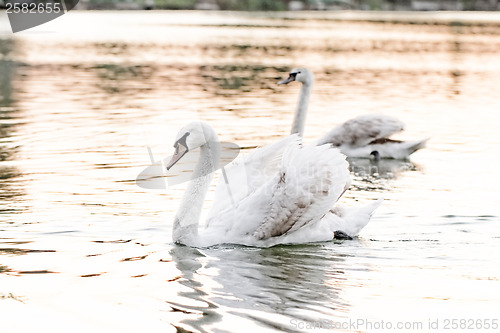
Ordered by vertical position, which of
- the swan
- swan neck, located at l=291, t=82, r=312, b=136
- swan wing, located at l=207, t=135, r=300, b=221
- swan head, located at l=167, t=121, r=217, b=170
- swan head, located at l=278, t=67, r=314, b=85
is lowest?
the swan

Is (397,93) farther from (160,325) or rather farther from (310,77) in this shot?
(160,325)

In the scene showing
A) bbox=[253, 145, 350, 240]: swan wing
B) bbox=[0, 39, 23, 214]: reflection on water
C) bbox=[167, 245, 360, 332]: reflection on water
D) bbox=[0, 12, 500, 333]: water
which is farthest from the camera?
bbox=[0, 39, 23, 214]: reflection on water

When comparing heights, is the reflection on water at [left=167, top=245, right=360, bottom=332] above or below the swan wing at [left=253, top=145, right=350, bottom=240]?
below

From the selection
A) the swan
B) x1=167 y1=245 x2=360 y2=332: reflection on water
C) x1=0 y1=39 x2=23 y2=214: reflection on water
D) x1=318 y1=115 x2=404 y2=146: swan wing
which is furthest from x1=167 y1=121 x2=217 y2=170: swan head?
x1=318 y1=115 x2=404 y2=146: swan wing

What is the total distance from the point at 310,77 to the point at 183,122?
123 inches

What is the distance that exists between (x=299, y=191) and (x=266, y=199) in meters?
0.30

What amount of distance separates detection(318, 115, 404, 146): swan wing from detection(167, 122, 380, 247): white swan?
5240 millimetres

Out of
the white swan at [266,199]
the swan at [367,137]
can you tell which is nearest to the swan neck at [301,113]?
the swan at [367,137]

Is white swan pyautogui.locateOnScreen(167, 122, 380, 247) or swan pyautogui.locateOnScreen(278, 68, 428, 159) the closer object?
white swan pyautogui.locateOnScreen(167, 122, 380, 247)

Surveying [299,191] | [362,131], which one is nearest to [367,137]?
[362,131]

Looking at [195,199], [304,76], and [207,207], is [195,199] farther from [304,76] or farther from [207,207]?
[304,76]

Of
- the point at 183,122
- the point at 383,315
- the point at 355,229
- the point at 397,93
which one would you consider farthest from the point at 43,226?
the point at 397,93

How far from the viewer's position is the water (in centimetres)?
687

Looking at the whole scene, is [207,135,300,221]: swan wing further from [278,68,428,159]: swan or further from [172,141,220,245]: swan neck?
[278,68,428,159]: swan
